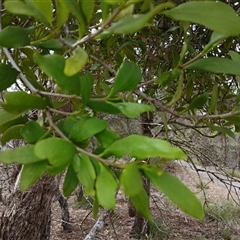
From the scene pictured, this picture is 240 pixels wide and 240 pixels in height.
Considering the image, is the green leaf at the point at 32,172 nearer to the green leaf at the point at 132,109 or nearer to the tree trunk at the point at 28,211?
the green leaf at the point at 132,109

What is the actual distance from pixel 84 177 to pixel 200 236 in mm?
3274

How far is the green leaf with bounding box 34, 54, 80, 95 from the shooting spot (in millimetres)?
278

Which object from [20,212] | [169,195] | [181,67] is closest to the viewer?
[169,195]

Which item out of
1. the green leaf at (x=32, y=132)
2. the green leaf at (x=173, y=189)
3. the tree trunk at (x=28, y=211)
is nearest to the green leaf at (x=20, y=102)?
the green leaf at (x=32, y=132)

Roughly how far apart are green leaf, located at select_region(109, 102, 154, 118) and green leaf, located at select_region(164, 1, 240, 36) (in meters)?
0.08

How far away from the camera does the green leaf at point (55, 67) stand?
278mm

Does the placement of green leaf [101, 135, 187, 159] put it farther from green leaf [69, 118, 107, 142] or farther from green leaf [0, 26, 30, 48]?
green leaf [0, 26, 30, 48]

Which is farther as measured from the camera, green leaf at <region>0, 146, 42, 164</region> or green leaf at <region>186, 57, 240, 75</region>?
green leaf at <region>186, 57, 240, 75</region>

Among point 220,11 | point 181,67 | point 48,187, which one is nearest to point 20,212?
point 48,187

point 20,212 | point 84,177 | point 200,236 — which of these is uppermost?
point 84,177

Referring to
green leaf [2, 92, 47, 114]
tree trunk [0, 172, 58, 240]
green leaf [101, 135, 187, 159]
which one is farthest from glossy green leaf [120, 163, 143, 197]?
tree trunk [0, 172, 58, 240]

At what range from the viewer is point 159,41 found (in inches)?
39.1

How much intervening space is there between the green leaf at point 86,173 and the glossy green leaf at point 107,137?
26 mm

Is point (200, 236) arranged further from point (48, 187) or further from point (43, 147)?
point (43, 147)
